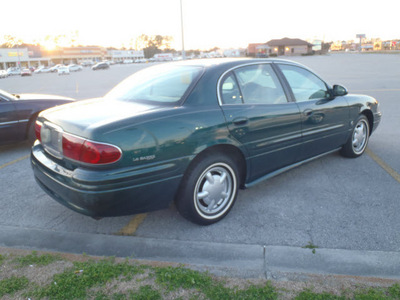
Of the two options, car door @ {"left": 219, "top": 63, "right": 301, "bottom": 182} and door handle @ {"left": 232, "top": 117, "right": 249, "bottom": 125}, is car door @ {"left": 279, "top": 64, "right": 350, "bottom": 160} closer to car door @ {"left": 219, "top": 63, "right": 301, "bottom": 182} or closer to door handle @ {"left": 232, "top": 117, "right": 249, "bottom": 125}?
car door @ {"left": 219, "top": 63, "right": 301, "bottom": 182}

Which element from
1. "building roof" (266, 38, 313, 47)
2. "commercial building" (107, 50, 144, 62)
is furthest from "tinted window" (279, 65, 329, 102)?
"commercial building" (107, 50, 144, 62)

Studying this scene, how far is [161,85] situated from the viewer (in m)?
3.65

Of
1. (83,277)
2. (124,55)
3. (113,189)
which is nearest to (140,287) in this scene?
(83,277)

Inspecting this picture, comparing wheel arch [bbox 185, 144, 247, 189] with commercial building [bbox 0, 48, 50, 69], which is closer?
wheel arch [bbox 185, 144, 247, 189]

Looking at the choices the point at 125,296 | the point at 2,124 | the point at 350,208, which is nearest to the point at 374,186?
the point at 350,208

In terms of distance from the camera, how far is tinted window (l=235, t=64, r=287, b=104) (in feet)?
11.9

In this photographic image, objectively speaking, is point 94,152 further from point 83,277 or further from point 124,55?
point 124,55

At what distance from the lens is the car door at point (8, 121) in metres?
5.66

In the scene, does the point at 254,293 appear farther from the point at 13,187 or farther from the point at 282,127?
the point at 13,187

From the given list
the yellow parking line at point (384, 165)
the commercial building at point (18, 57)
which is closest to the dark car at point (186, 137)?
the yellow parking line at point (384, 165)

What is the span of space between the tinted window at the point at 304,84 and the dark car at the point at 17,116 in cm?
436

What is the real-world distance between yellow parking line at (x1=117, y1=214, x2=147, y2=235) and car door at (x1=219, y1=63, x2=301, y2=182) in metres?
1.22

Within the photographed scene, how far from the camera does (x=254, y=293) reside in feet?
7.45

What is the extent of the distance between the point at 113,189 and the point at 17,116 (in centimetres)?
406
